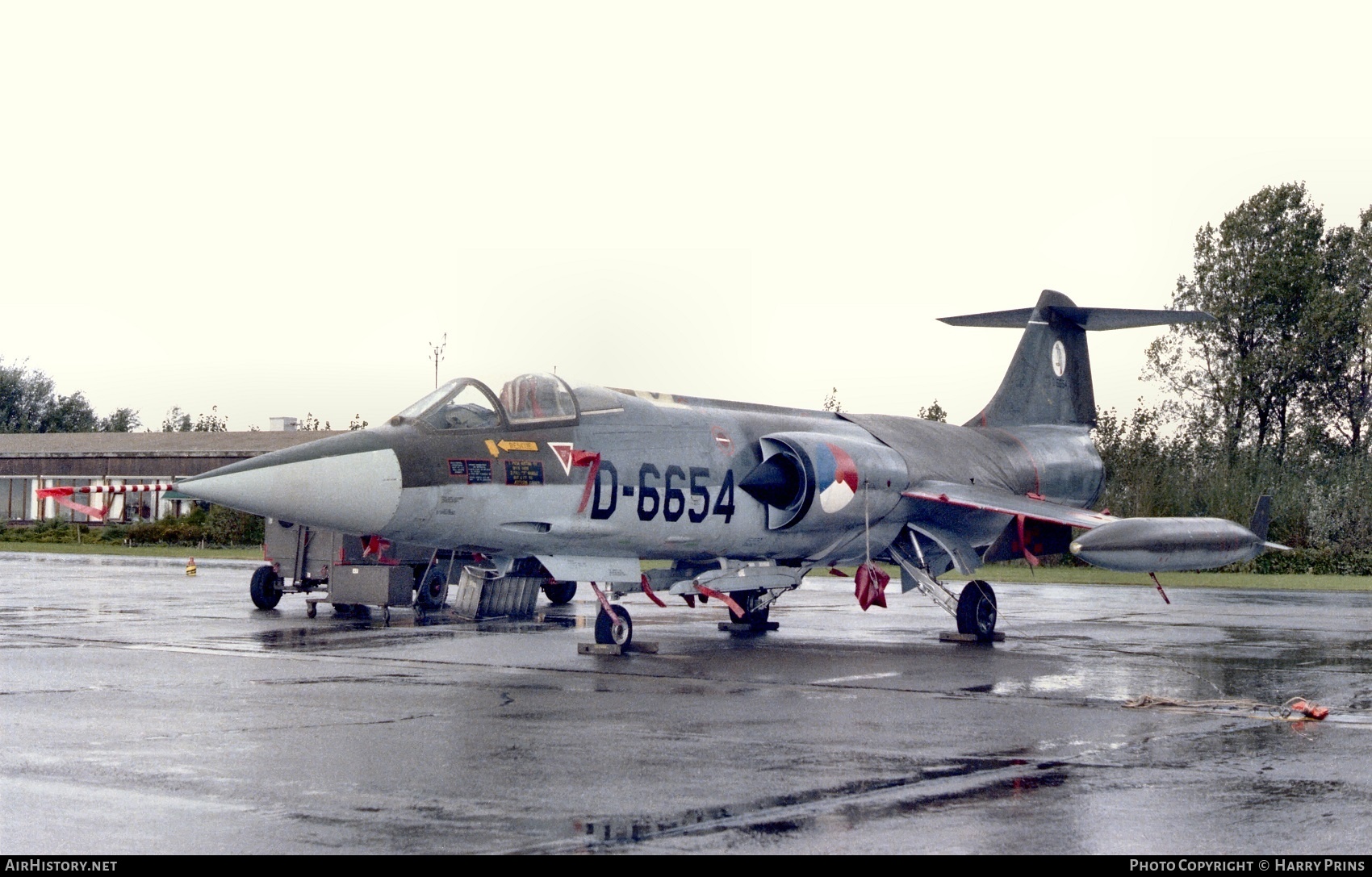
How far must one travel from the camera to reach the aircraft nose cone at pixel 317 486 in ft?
41.3

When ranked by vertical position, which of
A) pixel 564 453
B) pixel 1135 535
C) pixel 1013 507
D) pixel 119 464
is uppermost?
pixel 119 464

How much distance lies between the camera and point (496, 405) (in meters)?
14.2

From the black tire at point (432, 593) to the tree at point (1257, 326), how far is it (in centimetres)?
4565

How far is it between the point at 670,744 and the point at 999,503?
921cm

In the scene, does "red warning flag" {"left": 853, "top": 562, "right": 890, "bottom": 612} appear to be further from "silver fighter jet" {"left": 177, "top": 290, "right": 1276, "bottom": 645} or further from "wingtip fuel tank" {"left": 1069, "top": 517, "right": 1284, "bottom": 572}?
"wingtip fuel tank" {"left": 1069, "top": 517, "right": 1284, "bottom": 572}

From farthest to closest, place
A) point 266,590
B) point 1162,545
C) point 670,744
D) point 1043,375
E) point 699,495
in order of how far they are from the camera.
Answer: point 266,590 < point 1043,375 < point 699,495 < point 1162,545 < point 670,744

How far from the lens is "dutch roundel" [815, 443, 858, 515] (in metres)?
16.2

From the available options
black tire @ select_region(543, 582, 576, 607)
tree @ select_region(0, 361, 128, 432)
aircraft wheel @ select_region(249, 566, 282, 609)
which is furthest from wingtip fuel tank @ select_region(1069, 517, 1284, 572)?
tree @ select_region(0, 361, 128, 432)

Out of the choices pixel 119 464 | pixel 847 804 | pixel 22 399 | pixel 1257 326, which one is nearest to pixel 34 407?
pixel 22 399

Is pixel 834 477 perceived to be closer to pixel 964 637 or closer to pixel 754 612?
pixel 964 637

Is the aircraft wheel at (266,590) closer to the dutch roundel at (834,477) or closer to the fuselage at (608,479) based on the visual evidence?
the fuselage at (608,479)

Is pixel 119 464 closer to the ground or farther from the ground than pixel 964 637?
farther from the ground
